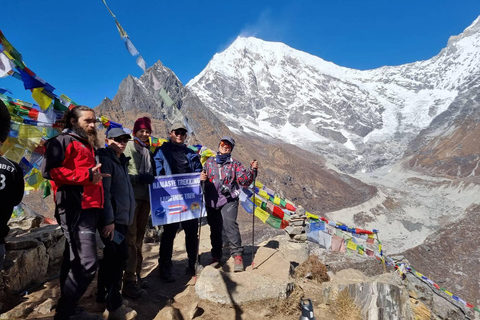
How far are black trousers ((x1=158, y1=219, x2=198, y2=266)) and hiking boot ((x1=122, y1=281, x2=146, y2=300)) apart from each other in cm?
83

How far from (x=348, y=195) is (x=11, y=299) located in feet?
196

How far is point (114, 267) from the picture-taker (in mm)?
3240

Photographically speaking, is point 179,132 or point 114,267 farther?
point 179,132

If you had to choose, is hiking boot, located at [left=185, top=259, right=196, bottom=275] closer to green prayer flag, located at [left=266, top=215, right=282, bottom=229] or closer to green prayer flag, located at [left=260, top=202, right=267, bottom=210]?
green prayer flag, located at [left=260, top=202, right=267, bottom=210]

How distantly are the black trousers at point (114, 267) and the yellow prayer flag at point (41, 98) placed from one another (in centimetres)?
288

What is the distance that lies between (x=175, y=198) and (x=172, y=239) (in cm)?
59

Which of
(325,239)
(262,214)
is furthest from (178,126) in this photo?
(325,239)

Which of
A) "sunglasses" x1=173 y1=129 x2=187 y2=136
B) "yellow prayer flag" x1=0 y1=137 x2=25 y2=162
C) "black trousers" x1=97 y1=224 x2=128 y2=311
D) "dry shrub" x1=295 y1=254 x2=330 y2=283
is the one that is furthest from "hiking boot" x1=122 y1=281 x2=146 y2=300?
"yellow prayer flag" x1=0 y1=137 x2=25 y2=162

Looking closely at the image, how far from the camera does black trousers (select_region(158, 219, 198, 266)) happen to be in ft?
15.1

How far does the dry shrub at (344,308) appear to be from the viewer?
4094mm

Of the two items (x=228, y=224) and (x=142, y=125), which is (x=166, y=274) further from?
(x=142, y=125)

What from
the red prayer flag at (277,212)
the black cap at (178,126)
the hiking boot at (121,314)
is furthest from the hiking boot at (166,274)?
the red prayer flag at (277,212)

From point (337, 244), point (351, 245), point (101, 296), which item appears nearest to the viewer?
point (101, 296)

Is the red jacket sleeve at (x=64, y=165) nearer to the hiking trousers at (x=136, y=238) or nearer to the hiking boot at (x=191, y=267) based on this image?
the hiking trousers at (x=136, y=238)
